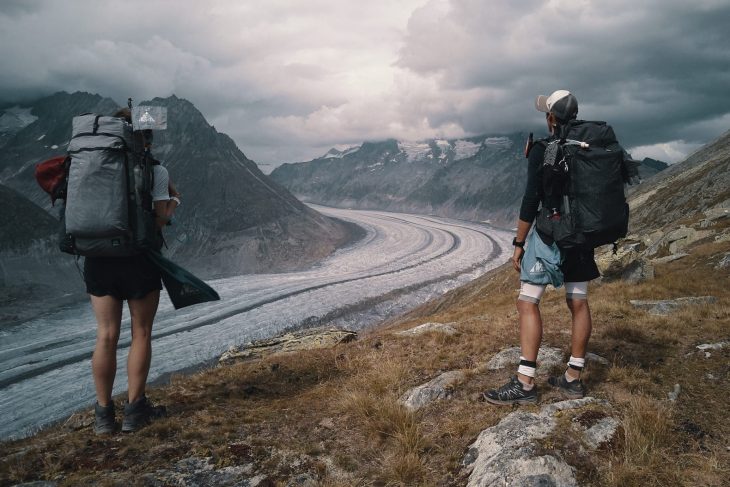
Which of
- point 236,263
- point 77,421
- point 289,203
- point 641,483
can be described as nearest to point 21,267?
point 236,263

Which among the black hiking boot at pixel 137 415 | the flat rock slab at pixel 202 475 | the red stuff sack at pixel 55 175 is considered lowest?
the flat rock slab at pixel 202 475

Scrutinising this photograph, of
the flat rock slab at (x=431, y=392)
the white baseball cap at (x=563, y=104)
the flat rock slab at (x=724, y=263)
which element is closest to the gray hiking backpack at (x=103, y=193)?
the flat rock slab at (x=431, y=392)

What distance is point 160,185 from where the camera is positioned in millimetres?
4965

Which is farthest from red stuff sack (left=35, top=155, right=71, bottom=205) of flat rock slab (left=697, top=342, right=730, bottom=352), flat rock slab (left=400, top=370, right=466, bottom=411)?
flat rock slab (left=697, top=342, right=730, bottom=352)

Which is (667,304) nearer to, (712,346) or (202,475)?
(712,346)

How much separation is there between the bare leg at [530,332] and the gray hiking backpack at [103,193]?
168 inches

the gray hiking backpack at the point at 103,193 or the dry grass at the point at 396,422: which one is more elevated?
the gray hiking backpack at the point at 103,193

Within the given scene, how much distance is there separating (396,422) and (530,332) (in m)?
1.78

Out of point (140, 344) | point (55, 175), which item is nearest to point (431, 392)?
point (140, 344)

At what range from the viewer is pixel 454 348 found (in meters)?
7.57

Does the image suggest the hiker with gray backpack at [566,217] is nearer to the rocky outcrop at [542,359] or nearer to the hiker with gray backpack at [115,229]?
the rocky outcrop at [542,359]

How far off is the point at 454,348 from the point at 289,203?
507ft

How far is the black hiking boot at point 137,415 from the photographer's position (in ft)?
15.9

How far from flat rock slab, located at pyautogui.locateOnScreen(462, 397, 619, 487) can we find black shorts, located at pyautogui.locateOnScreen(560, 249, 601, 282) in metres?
1.34
